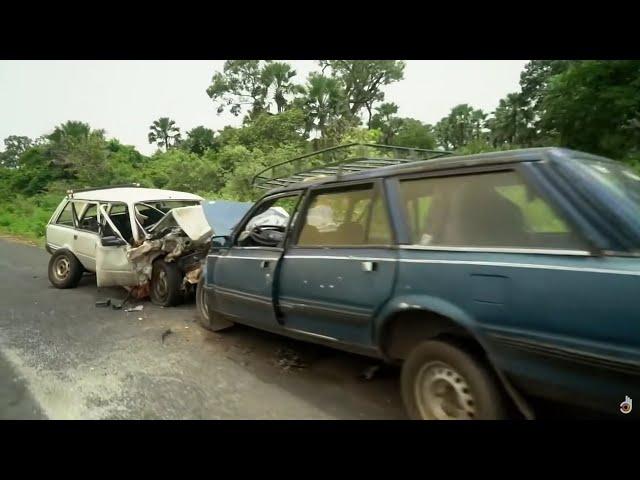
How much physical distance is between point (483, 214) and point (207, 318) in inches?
137

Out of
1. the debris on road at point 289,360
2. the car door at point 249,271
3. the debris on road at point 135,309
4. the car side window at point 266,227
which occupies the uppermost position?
the car side window at point 266,227

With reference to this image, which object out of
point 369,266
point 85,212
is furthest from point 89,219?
point 369,266

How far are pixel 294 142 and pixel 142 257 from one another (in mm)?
16800

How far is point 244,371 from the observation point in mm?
3502

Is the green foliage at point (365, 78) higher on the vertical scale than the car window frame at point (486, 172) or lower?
higher

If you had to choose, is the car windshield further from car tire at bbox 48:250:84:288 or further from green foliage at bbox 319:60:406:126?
green foliage at bbox 319:60:406:126

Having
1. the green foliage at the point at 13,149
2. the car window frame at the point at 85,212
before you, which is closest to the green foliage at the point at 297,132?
the car window frame at the point at 85,212

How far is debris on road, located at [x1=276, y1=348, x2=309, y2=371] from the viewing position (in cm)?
359

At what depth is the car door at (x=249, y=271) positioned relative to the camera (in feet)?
11.3

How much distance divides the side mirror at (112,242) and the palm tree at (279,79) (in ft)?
89.5

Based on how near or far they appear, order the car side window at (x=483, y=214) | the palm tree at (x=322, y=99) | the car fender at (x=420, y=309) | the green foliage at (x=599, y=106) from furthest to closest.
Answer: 1. the palm tree at (x=322, y=99)
2. the green foliage at (x=599, y=106)
3. the car fender at (x=420, y=309)
4. the car side window at (x=483, y=214)

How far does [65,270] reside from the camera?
704cm

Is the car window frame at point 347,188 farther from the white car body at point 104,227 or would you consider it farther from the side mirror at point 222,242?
the white car body at point 104,227
